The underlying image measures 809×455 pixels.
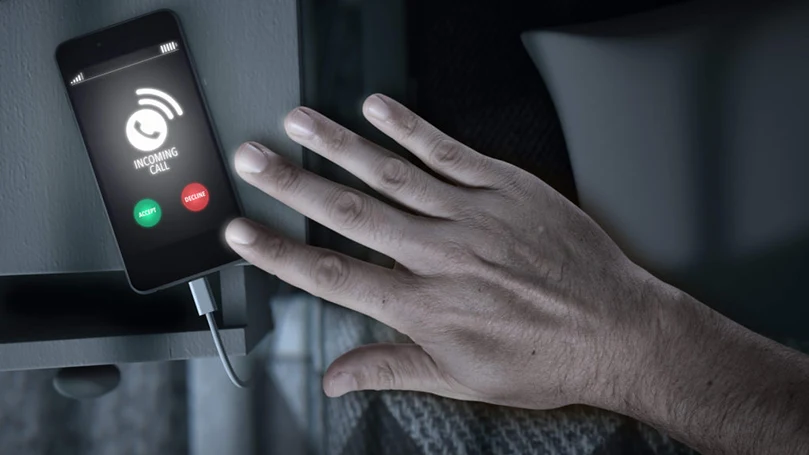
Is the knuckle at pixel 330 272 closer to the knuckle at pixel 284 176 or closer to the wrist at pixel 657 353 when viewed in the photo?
the knuckle at pixel 284 176

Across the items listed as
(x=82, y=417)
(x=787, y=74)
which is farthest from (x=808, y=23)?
(x=82, y=417)

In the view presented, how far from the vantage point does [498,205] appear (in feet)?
2.03

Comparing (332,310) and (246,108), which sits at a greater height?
(246,108)

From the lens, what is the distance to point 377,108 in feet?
1.90

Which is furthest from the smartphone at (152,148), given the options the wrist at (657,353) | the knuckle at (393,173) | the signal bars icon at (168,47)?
the wrist at (657,353)

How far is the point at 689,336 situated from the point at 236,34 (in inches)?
20.1

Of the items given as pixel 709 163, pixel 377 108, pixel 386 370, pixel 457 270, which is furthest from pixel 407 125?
pixel 709 163

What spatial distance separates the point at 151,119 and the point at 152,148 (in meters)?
0.02

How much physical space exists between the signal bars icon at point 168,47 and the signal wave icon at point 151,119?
0.11 ft

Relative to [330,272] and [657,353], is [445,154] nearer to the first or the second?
[330,272]

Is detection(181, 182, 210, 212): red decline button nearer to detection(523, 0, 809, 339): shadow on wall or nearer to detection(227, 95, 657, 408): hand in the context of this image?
detection(227, 95, 657, 408): hand

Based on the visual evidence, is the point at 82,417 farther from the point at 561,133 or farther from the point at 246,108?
the point at 561,133

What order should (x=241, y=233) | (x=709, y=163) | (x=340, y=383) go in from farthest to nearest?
(x=709, y=163)
(x=340, y=383)
(x=241, y=233)

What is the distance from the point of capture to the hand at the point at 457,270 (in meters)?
0.56
